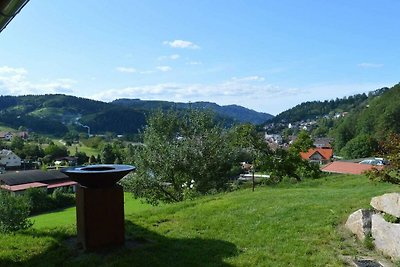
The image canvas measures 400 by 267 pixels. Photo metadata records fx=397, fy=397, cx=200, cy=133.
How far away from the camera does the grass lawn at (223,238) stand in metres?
6.90

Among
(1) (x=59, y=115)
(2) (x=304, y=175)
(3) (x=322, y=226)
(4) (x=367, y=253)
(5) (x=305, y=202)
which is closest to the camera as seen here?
(4) (x=367, y=253)

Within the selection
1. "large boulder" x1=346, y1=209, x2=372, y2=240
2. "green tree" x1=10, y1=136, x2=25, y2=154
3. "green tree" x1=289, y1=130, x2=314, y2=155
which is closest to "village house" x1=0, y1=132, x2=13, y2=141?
"green tree" x1=10, y1=136, x2=25, y2=154

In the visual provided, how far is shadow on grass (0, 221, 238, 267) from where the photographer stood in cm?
688

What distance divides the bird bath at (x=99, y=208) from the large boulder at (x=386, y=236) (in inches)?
186

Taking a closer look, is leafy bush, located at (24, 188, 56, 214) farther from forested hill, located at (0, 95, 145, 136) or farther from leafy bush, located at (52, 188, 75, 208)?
forested hill, located at (0, 95, 145, 136)

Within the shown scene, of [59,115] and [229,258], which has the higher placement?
[59,115]

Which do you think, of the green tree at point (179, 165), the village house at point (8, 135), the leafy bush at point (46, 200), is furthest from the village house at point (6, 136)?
the green tree at point (179, 165)

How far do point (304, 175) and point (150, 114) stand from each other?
9.40 m

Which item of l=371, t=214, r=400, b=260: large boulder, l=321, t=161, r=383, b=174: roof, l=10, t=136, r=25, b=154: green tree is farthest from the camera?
l=10, t=136, r=25, b=154: green tree

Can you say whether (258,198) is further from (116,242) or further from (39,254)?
(39,254)

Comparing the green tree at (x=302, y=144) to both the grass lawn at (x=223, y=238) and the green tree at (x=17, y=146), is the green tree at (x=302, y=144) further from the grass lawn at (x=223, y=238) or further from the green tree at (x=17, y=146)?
the green tree at (x=17, y=146)

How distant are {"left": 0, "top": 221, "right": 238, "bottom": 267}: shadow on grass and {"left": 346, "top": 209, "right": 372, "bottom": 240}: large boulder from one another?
2367 millimetres

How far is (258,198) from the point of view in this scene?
11.9 meters

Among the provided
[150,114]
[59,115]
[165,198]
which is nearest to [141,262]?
[165,198]
